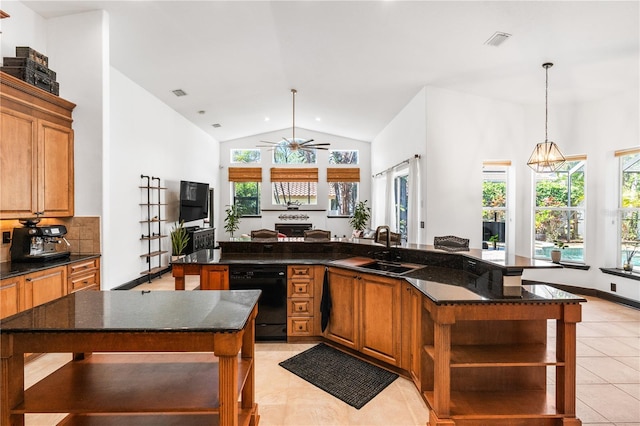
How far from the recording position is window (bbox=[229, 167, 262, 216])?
32.8ft

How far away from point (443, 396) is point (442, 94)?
4500 mm

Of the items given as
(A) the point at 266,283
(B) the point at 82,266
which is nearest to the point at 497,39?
(A) the point at 266,283

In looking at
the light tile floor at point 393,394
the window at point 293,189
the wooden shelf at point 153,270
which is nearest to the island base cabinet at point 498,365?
the light tile floor at point 393,394

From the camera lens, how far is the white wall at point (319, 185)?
9.98m

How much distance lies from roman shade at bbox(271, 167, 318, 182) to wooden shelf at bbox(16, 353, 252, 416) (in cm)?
817

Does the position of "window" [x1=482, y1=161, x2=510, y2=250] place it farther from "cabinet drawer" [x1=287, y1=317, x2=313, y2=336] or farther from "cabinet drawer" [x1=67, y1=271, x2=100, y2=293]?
"cabinet drawer" [x1=67, y1=271, x2=100, y2=293]

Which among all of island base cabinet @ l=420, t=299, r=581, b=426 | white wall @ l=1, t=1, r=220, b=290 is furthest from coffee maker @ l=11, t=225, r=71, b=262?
island base cabinet @ l=420, t=299, r=581, b=426

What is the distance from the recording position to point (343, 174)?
32.7 ft

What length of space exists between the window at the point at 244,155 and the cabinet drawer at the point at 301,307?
7411 millimetres

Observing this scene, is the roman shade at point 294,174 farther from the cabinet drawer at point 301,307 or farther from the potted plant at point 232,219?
the cabinet drawer at point 301,307

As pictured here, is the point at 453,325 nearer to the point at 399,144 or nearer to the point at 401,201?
the point at 399,144

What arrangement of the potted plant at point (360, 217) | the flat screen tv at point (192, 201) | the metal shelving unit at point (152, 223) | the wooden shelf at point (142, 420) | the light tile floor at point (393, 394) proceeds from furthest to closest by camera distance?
the potted plant at point (360, 217)
the flat screen tv at point (192, 201)
the metal shelving unit at point (152, 223)
the light tile floor at point (393, 394)
the wooden shelf at point (142, 420)

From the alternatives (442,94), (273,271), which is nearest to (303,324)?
(273,271)

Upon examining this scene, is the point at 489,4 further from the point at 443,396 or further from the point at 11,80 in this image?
the point at 11,80
